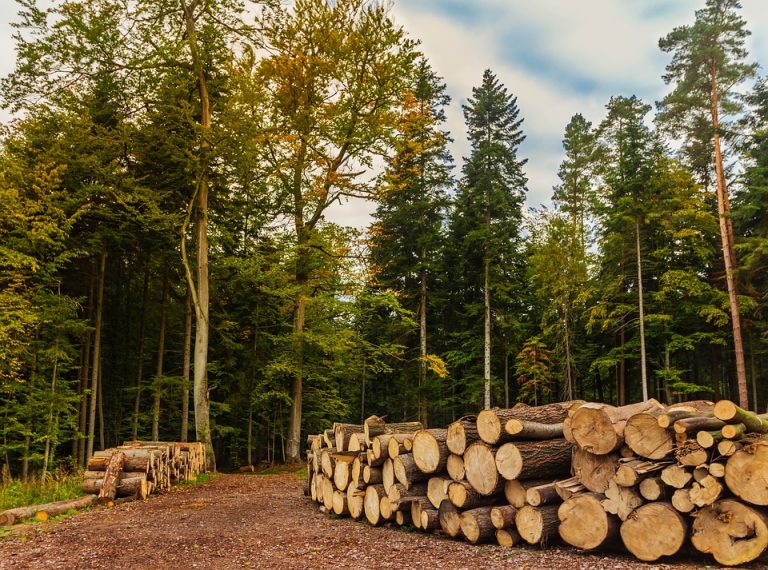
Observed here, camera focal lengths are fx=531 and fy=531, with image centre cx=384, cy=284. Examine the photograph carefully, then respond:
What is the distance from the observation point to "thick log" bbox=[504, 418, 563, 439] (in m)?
6.11

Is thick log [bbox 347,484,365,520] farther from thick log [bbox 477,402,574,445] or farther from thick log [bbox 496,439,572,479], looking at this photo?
thick log [bbox 496,439,572,479]

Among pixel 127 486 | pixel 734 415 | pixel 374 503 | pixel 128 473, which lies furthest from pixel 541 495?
pixel 128 473

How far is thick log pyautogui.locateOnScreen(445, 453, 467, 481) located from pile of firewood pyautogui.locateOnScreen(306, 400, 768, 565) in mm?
13

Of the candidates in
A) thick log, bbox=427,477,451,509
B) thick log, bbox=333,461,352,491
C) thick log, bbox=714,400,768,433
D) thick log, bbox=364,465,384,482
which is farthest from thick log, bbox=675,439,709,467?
thick log, bbox=333,461,352,491

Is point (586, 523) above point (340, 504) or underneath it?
above

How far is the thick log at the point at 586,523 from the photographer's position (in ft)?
17.5

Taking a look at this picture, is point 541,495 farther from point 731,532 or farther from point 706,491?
point 731,532

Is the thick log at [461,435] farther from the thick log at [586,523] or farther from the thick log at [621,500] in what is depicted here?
the thick log at [621,500]

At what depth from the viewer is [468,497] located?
6.29 metres

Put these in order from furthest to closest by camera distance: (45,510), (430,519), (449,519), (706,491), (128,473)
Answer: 1. (128,473)
2. (45,510)
3. (430,519)
4. (449,519)
5. (706,491)

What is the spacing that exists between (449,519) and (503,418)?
1395 millimetres

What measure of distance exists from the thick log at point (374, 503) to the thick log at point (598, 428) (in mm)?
2970

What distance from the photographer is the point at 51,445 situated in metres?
17.4

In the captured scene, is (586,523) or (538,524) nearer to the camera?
(586,523)
